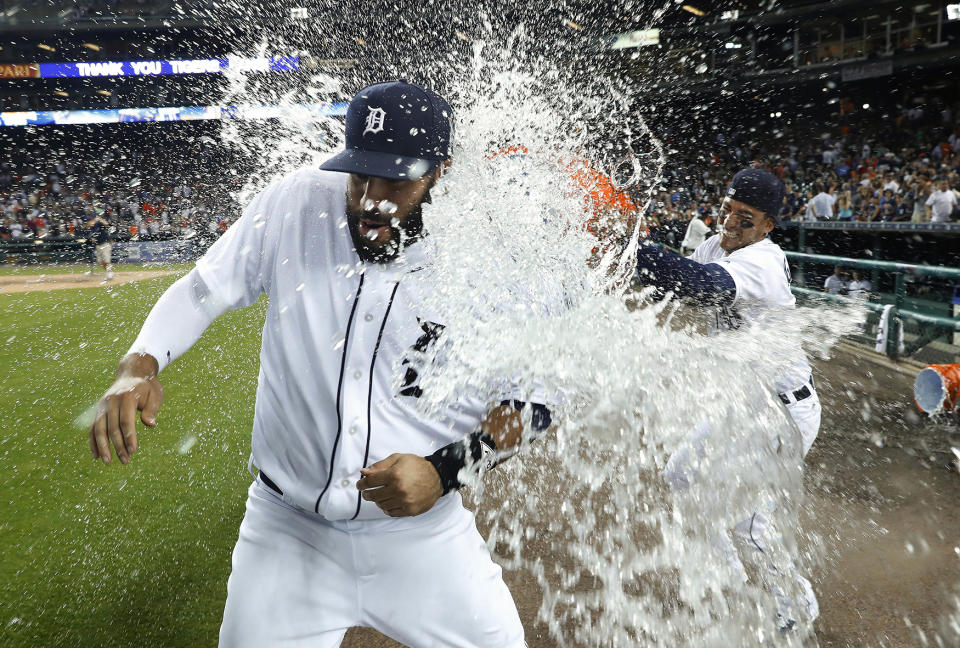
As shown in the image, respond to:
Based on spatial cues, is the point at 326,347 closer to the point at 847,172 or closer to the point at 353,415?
the point at 353,415

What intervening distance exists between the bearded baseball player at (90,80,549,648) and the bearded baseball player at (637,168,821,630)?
143cm

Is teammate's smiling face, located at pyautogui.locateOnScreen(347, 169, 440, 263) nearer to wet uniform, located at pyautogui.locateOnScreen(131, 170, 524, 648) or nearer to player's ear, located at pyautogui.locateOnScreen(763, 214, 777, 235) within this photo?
wet uniform, located at pyautogui.locateOnScreen(131, 170, 524, 648)

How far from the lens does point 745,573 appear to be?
10.4 ft

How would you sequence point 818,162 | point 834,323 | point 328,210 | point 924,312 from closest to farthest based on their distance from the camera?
point 328,210
point 924,312
point 834,323
point 818,162

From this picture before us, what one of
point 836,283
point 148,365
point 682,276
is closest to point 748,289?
point 682,276

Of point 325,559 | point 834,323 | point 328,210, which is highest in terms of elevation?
point 328,210

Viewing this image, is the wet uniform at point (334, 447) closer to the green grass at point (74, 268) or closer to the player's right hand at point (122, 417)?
the player's right hand at point (122, 417)

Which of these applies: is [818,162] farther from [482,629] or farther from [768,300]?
[482,629]

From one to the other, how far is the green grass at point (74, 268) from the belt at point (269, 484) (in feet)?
65.3

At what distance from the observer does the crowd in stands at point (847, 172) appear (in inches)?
519

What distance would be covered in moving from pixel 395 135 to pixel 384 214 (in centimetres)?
20

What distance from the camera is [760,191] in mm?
3367

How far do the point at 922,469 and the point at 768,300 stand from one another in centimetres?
253

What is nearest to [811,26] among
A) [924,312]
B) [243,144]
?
[924,312]
